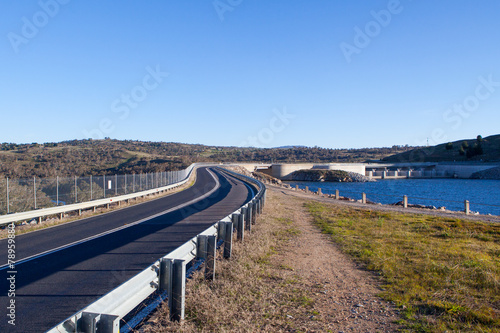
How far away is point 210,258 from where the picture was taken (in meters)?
6.01

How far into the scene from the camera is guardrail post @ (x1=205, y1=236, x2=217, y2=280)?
593cm

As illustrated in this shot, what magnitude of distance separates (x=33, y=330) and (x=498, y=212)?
40163 mm

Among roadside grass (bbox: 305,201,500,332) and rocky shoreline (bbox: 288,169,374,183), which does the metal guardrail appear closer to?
roadside grass (bbox: 305,201,500,332)

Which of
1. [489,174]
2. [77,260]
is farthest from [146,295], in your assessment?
[489,174]

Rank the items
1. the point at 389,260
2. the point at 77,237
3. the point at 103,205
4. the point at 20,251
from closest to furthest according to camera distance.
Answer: the point at 389,260
the point at 20,251
the point at 77,237
the point at 103,205

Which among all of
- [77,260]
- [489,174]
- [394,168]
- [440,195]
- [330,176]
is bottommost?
[440,195]

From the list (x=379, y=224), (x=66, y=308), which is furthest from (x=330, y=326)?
(x=379, y=224)

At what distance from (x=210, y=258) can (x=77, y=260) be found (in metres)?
4.01

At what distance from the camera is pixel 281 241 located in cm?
1026

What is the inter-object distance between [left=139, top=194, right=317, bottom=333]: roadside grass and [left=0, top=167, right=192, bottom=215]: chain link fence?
426 inches

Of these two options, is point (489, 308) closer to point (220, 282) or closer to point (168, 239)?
point (220, 282)

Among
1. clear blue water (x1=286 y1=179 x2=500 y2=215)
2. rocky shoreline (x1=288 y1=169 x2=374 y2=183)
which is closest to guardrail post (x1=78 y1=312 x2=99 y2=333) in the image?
clear blue water (x1=286 y1=179 x2=500 y2=215)

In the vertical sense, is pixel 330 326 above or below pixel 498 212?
above

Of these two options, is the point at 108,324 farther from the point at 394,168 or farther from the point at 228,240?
the point at 394,168
